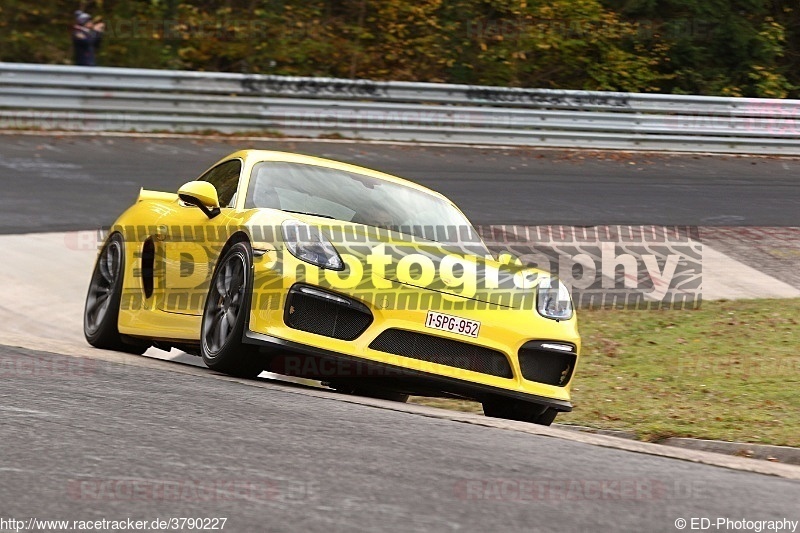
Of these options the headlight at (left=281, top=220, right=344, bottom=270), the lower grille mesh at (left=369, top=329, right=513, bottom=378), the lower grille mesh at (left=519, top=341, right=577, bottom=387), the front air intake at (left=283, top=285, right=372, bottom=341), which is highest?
the headlight at (left=281, top=220, right=344, bottom=270)

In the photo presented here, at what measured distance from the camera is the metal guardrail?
19984 millimetres

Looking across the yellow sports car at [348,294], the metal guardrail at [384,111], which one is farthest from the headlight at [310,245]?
the metal guardrail at [384,111]

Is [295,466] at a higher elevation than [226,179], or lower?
higher

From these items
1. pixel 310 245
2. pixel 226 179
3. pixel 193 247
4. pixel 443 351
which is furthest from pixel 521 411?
pixel 226 179

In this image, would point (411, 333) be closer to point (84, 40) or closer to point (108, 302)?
point (108, 302)

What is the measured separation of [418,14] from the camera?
26703 millimetres

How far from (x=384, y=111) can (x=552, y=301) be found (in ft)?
49.1

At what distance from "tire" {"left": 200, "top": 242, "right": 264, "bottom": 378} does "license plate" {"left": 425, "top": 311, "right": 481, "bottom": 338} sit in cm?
90

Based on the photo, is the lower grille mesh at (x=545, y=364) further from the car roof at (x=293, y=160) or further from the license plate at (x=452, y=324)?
the car roof at (x=293, y=160)

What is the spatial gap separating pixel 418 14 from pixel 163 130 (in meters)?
7.97

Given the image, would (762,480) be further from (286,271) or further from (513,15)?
(513,15)

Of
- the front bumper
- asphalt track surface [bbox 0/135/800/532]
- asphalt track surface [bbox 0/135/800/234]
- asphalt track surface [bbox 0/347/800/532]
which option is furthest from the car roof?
asphalt track surface [bbox 0/135/800/234]

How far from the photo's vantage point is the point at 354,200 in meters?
7.73

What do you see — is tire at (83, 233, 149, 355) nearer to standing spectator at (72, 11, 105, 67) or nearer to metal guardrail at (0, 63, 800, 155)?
metal guardrail at (0, 63, 800, 155)
